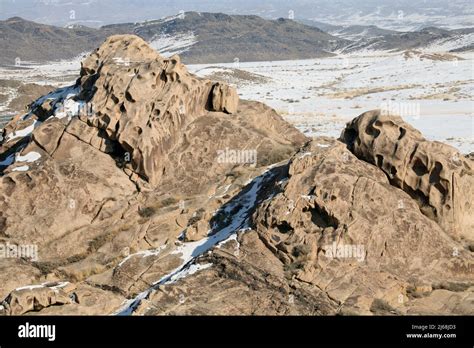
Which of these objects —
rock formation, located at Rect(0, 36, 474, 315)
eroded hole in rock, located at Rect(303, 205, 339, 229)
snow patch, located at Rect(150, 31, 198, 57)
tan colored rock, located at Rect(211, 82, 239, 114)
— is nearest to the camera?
rock formation, located at Rect(0, 36, 474, 315)

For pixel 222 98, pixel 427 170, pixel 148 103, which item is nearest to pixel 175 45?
pixel 222 98

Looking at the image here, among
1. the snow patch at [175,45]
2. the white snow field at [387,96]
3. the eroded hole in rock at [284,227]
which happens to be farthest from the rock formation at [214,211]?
the snow patch at [175,45]

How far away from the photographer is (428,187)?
1739cm

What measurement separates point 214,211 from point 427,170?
706 cm

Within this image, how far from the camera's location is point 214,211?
18.9 meters

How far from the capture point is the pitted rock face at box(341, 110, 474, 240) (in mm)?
17172

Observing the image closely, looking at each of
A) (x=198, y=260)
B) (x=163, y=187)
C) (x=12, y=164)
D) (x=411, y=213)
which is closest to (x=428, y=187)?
(x=411, y=213)

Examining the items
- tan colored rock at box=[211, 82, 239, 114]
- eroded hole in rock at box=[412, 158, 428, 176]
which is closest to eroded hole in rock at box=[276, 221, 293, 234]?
eroded hole in rock at box=[412, 158, 428, 176]

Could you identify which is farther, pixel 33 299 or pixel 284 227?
pixel 284 227

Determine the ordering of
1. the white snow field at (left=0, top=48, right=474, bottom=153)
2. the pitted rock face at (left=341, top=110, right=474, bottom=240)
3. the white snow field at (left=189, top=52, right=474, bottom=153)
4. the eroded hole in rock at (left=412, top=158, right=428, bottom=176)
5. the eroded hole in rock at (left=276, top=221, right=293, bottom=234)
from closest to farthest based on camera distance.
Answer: the eroded hole in rock at (left=276, top=221, right=293, bottom=234), the pitted rock face at (left=341, top=110, right=474, bottom=240), the eroded hole in rock at (left=412, top=158, right=428, bottom=176), the white snow field at (left=189, top=52, right=474, bottom=153), the white snow field at (left=0, top=48, right=474, bottom=153)

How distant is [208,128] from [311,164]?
595 cm

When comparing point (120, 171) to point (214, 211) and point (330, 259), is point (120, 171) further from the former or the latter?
point (330, 259)

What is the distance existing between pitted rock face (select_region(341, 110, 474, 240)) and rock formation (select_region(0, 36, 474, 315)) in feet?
0.15

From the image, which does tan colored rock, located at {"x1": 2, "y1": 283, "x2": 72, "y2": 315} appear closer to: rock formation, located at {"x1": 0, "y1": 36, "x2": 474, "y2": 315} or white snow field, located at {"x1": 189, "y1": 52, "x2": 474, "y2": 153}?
rock formation, located at {"x1": 0, "y1": 36, "x2": 474, "y2": 315}
